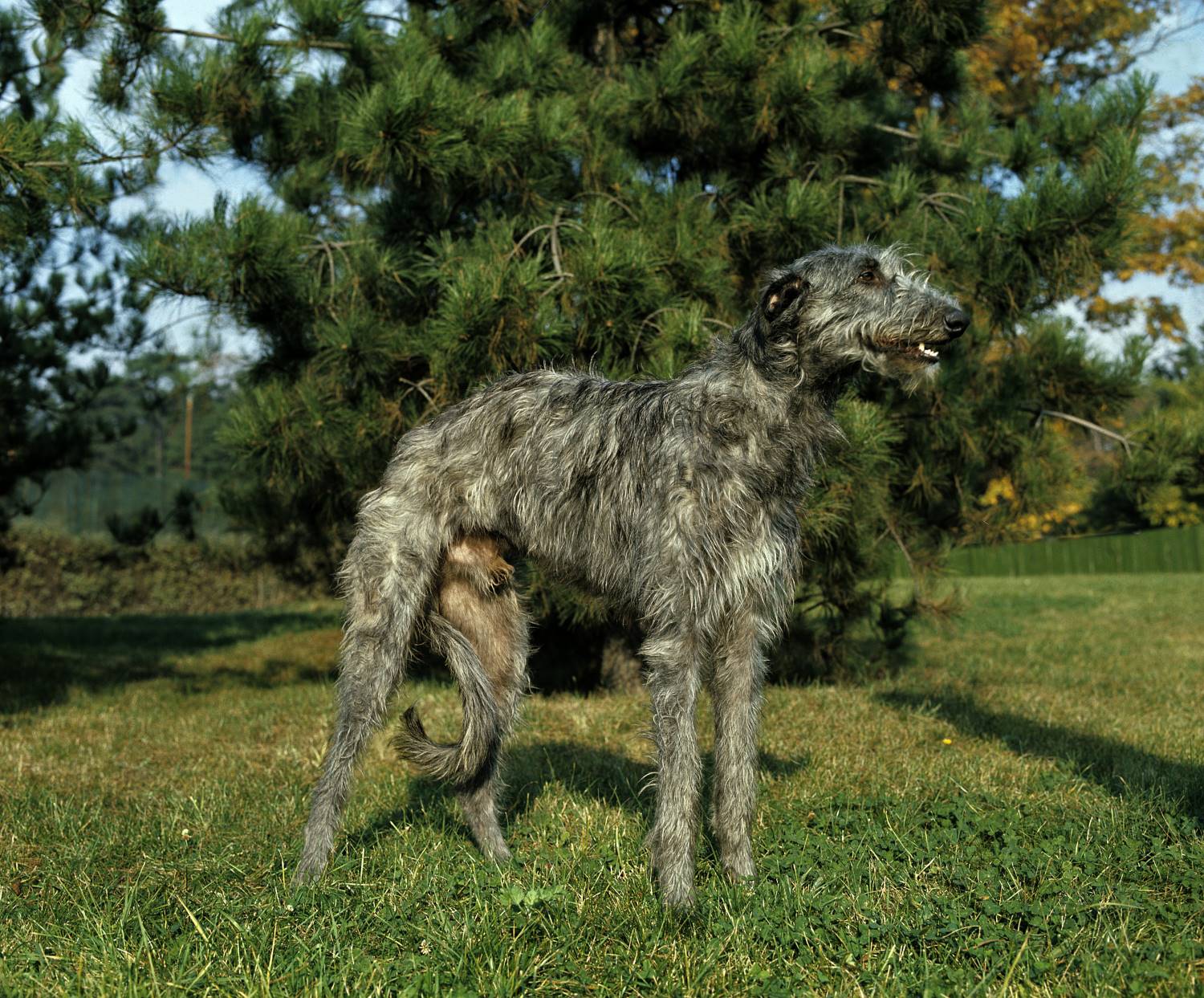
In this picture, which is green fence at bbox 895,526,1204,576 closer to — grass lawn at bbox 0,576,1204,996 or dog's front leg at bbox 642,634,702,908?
grass lawn at bbox 0,576,1204,996

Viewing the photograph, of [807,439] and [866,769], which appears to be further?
[866,769]

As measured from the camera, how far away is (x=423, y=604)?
418 centimetres

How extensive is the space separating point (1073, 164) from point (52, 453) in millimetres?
8700

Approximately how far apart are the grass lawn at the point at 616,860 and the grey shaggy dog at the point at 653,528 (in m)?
0.34

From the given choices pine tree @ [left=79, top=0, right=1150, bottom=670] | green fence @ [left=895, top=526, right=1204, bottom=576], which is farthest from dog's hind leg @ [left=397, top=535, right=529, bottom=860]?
green fence @ [left=895, top=526, right=1204, bottom=576]

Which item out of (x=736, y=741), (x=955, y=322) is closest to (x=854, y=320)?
(x=955, y=322)

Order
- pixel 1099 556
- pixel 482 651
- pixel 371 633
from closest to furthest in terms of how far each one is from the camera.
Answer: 1. pixel 371 633
2. pixel 482 651
3. pixel 1099 556

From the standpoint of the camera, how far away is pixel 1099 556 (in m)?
30.2

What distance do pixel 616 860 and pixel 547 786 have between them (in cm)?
121

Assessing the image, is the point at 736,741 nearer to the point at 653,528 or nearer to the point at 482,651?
the point at 653,528

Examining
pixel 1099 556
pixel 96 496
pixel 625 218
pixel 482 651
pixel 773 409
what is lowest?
pixel 1099 556

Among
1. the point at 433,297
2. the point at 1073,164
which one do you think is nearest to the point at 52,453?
the point at 433,297

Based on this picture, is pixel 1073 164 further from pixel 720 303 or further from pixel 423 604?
pixel 423 604

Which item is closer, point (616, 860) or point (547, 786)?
point (616, 860)
